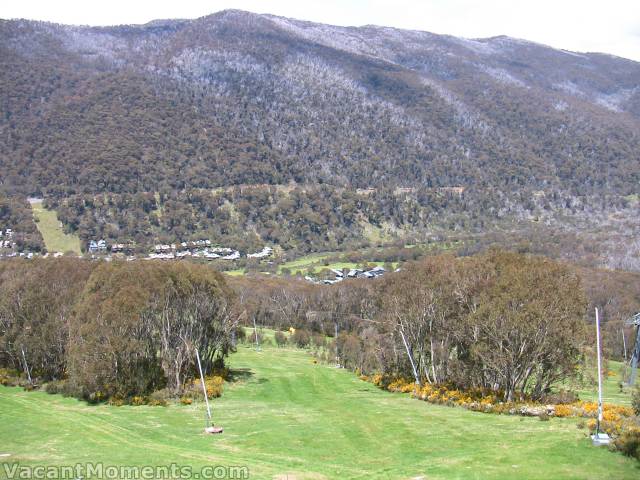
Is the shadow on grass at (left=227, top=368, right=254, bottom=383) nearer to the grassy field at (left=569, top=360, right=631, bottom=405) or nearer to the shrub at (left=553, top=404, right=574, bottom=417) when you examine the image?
the grassy field at (left=569, top=360, right=631, bottom=405)

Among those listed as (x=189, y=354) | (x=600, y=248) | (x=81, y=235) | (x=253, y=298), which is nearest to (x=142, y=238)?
(x=81, y=235)

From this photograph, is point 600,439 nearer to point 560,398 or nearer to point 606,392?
point 560,398

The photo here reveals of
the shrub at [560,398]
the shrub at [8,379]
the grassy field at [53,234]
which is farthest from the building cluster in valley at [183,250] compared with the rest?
the shrub at [560,398]

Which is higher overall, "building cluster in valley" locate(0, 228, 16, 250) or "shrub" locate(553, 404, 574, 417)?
"shrub" locate(553, 404, 574, 417)

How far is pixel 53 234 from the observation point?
175 meters

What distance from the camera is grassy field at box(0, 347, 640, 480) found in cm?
2219

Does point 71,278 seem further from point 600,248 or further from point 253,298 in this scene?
point 600,248

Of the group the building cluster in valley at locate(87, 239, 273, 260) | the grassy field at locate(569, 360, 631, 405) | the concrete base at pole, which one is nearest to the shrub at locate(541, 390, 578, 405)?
the grassy field at locate(569, 360, 631, 405)

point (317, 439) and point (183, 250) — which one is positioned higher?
A: point (317, 439)

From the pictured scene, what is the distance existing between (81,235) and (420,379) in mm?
145675

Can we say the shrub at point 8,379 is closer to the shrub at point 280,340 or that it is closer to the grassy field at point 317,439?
the grassy field at point 317,439

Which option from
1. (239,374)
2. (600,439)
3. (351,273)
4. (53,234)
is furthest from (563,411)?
(53,234)

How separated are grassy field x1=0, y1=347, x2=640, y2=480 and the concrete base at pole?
35 cm

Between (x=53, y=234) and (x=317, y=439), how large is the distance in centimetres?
16164
